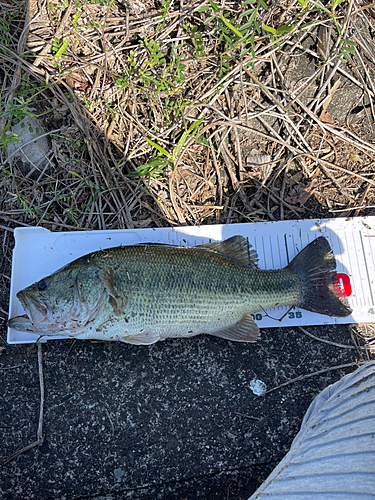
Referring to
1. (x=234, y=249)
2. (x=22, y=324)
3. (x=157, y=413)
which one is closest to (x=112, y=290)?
(x=22, y=324)

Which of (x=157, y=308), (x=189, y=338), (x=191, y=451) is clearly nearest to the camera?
(x=157, y=308)

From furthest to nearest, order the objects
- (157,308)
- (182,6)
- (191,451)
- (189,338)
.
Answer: (182,6) → (189,338) → (191,451) → (157,308)

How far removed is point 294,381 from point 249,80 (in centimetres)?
280

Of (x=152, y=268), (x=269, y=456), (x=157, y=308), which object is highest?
(x=152, y=268)

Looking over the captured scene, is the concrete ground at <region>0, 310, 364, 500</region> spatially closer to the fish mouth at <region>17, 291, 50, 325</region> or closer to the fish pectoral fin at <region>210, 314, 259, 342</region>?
the fish pectoral fin at <region>210, 314, 259, 342</region>

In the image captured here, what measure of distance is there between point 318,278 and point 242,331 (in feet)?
2.56

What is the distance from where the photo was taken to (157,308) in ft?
8.47

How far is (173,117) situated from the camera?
3242 millimetres

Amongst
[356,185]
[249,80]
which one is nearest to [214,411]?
[356,185]

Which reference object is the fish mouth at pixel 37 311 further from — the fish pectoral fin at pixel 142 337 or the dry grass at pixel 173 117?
the dry grass at pixel 173 117

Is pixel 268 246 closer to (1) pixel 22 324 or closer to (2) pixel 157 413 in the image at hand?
(2) pixel 157 413

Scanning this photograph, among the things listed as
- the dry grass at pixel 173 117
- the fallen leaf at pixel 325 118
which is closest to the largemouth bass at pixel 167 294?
the dry grass at pixel 173 117

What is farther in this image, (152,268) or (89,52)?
(89,52)

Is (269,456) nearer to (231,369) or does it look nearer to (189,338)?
(231,369)
